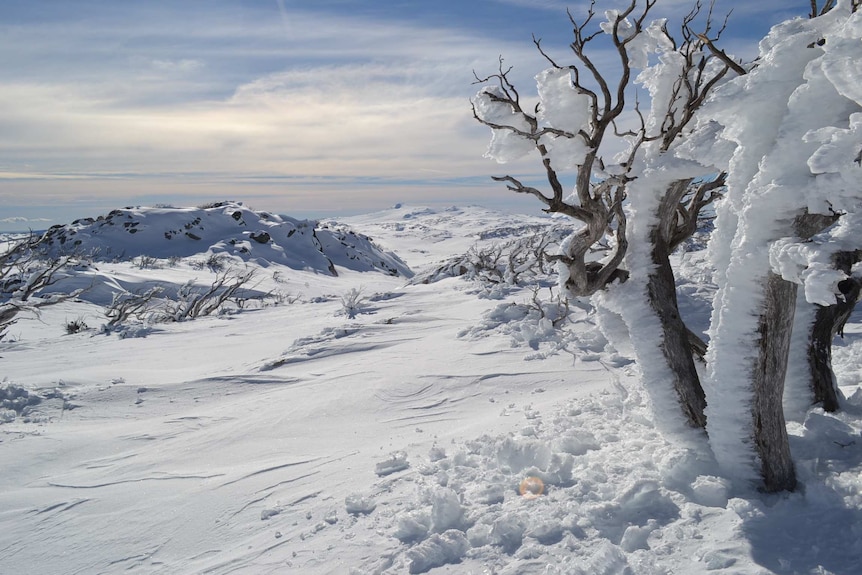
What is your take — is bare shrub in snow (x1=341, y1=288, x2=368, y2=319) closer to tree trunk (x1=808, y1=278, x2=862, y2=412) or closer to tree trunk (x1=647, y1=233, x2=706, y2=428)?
tree trunk (x1=647, y1=233, x2=706, y2=428)

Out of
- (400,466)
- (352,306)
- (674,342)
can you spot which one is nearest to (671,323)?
(674,342)

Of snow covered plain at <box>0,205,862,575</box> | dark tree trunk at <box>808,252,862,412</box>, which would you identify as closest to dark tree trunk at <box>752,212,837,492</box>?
snow covered plain at <box>0,205,862,575</box>

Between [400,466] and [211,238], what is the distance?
36.2 metres

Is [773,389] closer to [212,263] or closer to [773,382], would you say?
[773,382]

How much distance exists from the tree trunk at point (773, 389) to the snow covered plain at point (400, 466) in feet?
0.38

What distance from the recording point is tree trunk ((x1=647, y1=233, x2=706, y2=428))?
306 centimetres

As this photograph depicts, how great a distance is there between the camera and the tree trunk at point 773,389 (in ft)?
7.92

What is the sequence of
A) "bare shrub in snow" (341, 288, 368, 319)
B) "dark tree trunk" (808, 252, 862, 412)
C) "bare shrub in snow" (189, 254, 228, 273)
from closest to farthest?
"dark tree trunk" (808, 252, 862, 412) → "bare shrub in snow" (341, 288, 368, 319) → "bare shrub in snow" (189, 254, 228, 273)

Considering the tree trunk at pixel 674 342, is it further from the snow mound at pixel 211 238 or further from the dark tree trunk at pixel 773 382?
the snow mound at pixel 211 238

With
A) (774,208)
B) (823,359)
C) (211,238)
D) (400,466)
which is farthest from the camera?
(211,238)

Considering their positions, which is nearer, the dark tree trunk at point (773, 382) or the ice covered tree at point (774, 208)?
the ice covered tree at point (774, 208)

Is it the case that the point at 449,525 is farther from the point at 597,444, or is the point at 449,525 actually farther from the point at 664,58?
the point at 664,58

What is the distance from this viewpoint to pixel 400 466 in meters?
3.68

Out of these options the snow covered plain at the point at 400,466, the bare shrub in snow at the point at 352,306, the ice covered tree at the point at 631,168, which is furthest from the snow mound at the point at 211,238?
the ice covered tree at the point at 631,168
